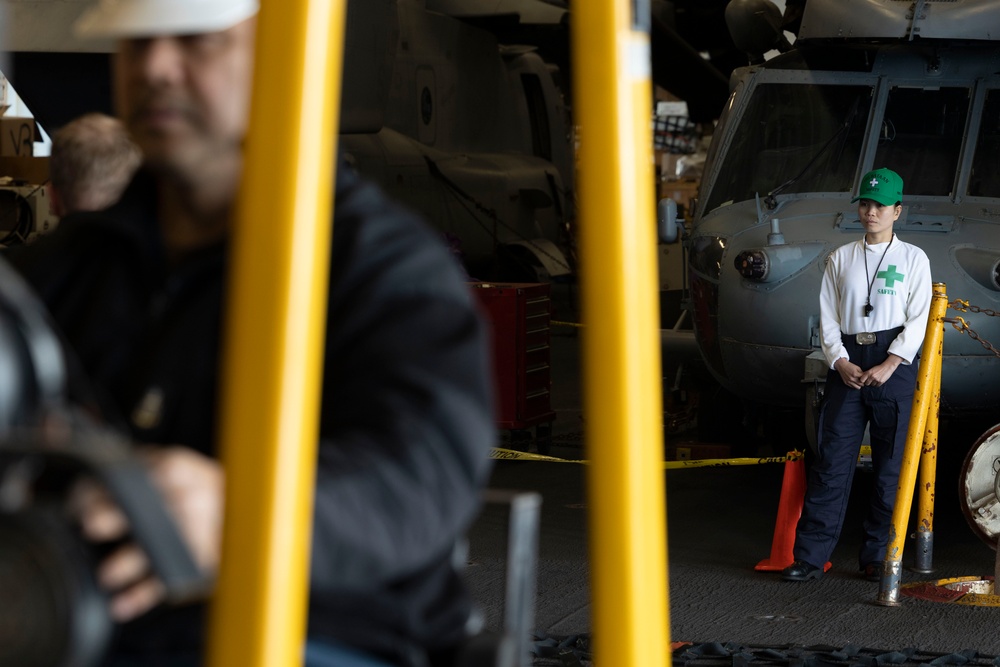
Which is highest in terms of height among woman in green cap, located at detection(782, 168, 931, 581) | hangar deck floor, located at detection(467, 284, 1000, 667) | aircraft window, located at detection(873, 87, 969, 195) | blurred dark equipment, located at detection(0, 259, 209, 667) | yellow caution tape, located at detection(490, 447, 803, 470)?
aircraft window, located at detection(873, 87, 969, 195)

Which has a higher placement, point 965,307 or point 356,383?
point 356,383

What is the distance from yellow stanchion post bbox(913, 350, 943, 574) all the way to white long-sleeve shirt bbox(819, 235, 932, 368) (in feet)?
0.78

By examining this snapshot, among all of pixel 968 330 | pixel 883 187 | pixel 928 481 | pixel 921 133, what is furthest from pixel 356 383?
pixel 921 133

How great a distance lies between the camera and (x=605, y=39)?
1656 mm

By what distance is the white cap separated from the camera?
67.9 inches

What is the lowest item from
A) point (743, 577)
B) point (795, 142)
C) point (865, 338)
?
point (743, 577)

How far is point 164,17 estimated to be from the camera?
1.73 m

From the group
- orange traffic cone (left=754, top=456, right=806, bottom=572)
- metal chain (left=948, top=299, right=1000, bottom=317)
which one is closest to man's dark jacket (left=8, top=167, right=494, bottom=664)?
orange traffic cone (left=754, top=456, right=806, bottom=572)

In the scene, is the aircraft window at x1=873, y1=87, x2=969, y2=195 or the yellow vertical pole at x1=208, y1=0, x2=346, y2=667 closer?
the yellow vertical pole at x1=208, y1=0, x2=346, y2=667

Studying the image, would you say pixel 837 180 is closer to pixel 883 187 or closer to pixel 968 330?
pixel 968 330

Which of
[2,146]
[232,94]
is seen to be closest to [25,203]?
[2,146]

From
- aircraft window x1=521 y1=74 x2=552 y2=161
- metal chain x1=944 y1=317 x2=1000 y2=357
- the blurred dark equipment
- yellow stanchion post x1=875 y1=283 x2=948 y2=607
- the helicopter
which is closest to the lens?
the blurred dark equipment

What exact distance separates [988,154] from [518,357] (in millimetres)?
3549

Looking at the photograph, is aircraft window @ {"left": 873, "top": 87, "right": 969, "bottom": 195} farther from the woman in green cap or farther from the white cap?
the white cap
